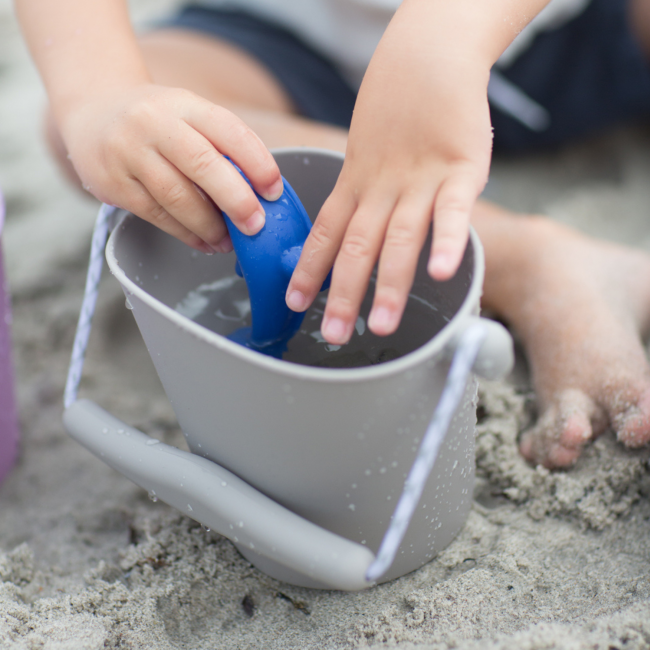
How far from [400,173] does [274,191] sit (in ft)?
0.40

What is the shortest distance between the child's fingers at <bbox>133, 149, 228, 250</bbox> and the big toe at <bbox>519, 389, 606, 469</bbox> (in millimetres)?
442

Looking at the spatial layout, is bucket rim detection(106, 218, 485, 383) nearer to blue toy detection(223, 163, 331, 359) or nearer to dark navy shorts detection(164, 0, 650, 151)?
blue toy detection(223, 163, 331, 359)

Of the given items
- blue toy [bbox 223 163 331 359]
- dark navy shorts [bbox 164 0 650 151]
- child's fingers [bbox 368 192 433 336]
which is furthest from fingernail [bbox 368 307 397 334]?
dark navy shorts [bbox 164 0 650 151]

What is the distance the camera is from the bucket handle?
0.43 m

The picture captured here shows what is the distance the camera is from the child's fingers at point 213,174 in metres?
0.52

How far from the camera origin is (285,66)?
4.00 feet

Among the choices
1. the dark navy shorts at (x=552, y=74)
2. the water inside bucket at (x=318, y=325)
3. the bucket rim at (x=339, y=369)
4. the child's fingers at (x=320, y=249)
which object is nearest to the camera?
the bucket rim at (x=339, y=369)

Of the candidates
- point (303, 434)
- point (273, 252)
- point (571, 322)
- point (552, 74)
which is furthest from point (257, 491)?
point (552, 74)

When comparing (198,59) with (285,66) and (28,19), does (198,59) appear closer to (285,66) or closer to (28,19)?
(285,66)

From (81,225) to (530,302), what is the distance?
0.87 m

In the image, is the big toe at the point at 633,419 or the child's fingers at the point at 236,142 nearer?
the child's fingers at the point at 236,142

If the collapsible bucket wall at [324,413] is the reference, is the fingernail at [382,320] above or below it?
above

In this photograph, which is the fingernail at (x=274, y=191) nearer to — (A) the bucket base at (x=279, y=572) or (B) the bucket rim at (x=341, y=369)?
(B) the bucket rim at (x=341, y=369)

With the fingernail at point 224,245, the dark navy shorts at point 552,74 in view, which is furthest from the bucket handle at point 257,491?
the dark navy shorts at point 552,74
